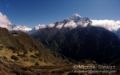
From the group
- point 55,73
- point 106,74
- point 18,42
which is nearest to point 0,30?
point 18,42

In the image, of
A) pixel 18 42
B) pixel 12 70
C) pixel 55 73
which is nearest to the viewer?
pixel 12 70

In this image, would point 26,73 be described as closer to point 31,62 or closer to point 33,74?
point 33,74

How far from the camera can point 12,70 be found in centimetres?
7288

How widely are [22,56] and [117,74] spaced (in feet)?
238

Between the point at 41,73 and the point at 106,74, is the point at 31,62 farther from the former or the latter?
the point at 106,74

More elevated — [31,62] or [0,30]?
[0,30]

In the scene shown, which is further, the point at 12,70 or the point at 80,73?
the point at 80,73

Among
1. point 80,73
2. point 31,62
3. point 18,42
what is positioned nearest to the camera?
point 80,73

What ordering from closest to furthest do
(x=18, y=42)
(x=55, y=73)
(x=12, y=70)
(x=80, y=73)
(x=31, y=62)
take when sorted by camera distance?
(x=12, y=70), (x=80, y=73), (x=55, y=73), (x=31, y=62), (x=18, y=42)

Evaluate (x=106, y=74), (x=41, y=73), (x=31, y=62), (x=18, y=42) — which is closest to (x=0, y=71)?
(x=41, y=73)

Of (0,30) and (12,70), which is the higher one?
(0,30)

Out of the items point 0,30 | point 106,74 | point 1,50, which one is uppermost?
point 0,30

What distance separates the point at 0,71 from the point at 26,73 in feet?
32.7

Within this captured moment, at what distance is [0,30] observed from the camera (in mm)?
188125
